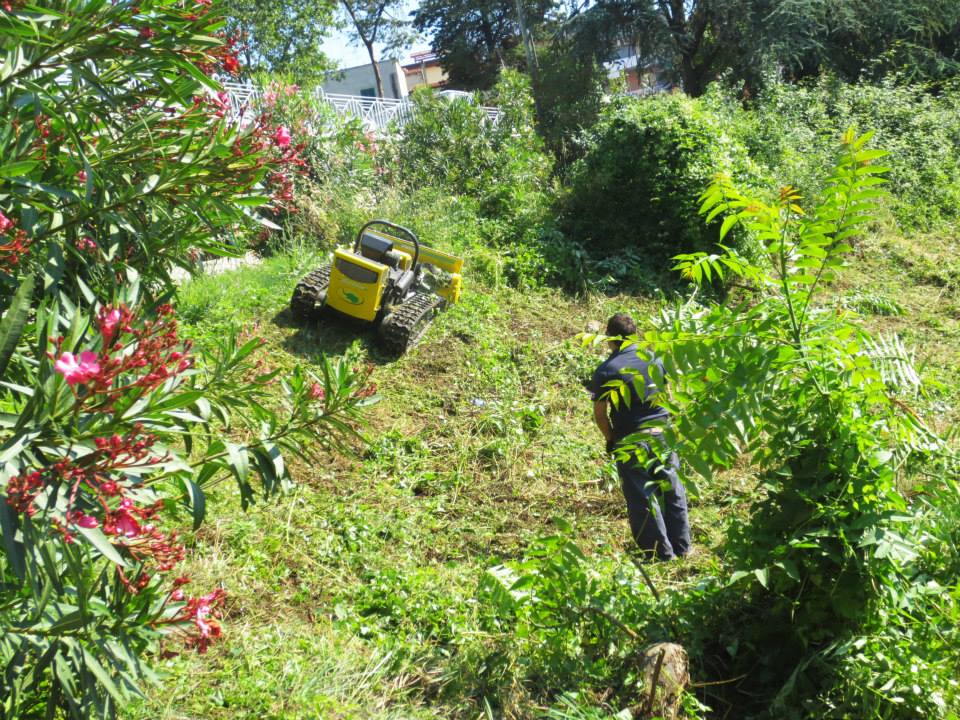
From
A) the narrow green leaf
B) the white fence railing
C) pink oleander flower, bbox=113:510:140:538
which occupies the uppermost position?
the narrow green leaf

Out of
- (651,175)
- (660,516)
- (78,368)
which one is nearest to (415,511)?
(660,516)

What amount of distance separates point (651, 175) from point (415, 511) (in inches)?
266

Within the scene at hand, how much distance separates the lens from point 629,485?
16.9ft

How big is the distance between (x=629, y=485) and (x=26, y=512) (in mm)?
4083

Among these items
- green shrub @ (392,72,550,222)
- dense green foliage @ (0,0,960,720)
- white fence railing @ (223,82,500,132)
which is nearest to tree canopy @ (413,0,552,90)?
white fence railing @ (223,82,500,132)

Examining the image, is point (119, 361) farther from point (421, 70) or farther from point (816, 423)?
point (421, 70)

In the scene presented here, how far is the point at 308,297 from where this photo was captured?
771 centimetres

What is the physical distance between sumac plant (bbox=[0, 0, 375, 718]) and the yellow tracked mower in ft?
15.8

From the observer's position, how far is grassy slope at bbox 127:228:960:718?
3.42m

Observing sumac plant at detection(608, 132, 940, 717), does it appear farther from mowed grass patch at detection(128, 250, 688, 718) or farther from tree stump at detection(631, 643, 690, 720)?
mowed grass patch at detection(128, 250, 688, 718)

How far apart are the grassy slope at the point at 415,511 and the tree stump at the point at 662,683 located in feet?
1.38

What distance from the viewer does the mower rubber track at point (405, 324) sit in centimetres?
745

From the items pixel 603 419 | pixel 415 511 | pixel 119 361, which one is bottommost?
pixel 415 511

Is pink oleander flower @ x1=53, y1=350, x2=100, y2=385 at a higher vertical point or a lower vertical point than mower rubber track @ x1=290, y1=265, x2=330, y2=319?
higher
